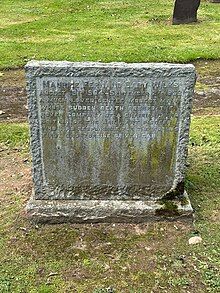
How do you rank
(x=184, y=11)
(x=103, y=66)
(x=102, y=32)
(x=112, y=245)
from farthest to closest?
1. (x=184, y=11)
2. (x=102, y=32)
3. (x=112, y=245)
4. (x=103, y=66)

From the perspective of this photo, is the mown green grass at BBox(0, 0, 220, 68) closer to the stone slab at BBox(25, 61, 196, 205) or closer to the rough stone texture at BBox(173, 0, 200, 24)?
the rough stone texture at BBox(173, 0, 200, 24)

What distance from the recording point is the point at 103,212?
4.94 meters

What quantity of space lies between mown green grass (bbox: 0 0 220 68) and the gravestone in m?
6.02

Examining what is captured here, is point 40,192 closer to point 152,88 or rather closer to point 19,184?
point 19,184

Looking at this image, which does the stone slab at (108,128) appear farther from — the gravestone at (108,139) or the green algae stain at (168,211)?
the green algae stain at (168,211)

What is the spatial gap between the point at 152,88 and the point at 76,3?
14.9 m

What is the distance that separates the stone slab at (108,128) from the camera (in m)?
4.55

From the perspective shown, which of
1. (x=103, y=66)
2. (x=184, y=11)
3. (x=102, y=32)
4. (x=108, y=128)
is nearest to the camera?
(x=103, y=66)

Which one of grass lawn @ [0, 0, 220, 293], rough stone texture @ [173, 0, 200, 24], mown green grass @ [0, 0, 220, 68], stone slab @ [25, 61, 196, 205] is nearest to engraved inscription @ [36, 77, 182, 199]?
stone slab @ [25, 61, 196, 205]

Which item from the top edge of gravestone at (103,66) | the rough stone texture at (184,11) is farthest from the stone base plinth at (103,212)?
the rough stone texture at (184,11)

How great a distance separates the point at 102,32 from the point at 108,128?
9346 millimetres

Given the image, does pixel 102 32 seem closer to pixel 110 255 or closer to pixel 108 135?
pixel 108 135

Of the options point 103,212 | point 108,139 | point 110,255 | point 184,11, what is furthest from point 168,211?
point 184,11

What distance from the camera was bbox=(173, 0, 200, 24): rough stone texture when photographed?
14578mm
